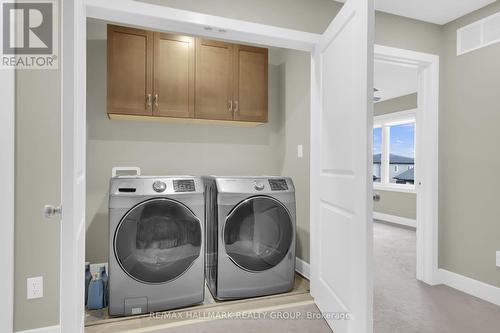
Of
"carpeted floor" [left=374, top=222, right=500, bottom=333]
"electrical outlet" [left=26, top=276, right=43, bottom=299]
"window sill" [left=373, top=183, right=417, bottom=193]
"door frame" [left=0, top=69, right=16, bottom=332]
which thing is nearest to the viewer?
"door frame" [left=0, top=69, right=16, bottom=332]

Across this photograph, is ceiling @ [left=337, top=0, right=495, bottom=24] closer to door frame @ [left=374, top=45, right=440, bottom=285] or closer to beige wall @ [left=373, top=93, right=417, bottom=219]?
door frame @ [left=374, top=45, right=440, bottom=285]

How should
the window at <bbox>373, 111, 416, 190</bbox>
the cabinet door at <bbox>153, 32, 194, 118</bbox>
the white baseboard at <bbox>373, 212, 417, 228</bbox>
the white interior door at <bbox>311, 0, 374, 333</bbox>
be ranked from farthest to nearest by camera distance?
1. the window at <bbox>373, 111, 416, 190</bbox>
2. the white baseboard at <bbox>373, 212, 417, 228</bbox>
3. the cabinet door at <bbox>153, 32, 194, 118</bbox>
4. the white interior door at <bbox>311, 0, 374, 333</bbox>

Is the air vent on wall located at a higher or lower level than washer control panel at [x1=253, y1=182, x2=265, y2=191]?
higher

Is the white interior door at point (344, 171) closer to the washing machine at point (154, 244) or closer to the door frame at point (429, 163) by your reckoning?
the washing machine at point (154, 244)

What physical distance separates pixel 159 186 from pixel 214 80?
4.10 ft

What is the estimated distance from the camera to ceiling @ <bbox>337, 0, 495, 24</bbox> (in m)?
2.43

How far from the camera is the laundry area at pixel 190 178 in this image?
2100 millimetres

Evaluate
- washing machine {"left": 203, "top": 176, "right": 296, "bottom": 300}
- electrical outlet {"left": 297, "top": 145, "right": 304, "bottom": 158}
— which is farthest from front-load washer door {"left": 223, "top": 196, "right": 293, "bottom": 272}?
electrical outlet {"left": 297, "top": 145, "right": 304, "bottom": 158}

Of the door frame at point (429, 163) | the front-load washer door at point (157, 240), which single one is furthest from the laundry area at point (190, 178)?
the door frame at point (429, 163)

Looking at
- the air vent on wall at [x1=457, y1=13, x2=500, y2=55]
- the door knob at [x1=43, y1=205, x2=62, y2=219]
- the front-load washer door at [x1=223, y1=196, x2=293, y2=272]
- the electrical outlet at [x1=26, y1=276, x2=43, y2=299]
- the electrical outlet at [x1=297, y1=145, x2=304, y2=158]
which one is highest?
the air vent on wall at [x1=457, y1=13, x2=500, y2=55]

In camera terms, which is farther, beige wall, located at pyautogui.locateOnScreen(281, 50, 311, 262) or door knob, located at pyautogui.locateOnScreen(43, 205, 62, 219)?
beige wall, located at pyautogui.locateOnScreen(281, 50, 311, 262)

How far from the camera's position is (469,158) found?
2564mm

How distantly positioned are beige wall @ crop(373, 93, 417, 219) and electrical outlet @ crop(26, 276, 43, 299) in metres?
5.50

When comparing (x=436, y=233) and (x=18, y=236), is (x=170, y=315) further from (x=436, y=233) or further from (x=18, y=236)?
(x=436, y=233)
